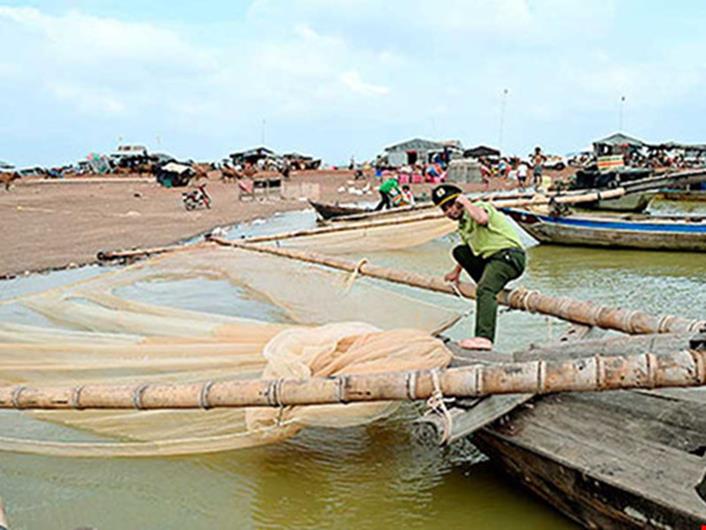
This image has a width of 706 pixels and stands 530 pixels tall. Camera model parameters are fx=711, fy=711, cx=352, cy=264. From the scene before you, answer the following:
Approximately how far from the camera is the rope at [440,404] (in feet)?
10.7

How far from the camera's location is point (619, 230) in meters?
13.1

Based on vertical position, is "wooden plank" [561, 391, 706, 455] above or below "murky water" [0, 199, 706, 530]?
above

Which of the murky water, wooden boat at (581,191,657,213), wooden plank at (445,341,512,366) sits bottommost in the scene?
the murky water

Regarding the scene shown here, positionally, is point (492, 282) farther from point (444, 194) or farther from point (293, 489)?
point (293, 489)

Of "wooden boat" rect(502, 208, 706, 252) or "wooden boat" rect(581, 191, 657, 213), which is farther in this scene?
"wooden boat" rect(581, 191, 657, 213)

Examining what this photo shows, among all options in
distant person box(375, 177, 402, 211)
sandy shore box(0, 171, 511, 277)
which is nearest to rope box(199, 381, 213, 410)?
sandy shore box(0, 171, 511, 277)

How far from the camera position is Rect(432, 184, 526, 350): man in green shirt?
4.34m

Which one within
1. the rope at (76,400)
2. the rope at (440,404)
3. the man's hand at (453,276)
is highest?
the man's hand at (453,276)

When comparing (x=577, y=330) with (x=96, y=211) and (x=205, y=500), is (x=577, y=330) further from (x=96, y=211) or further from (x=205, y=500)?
(x=96, y=211)

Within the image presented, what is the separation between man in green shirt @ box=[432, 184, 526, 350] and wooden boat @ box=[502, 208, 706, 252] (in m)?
9.16

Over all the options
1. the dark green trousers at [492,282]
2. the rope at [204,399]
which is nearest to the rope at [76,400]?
the rope at [204,399]

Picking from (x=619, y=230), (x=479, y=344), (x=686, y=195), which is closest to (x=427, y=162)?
(x=686, y=195)

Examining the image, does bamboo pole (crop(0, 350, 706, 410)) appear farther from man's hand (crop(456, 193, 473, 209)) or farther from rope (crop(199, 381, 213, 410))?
man's hand (crop(456, 193, 473, 209))

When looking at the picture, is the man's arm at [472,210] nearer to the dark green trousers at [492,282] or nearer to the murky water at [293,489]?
the dark green trousers at [492,282]
